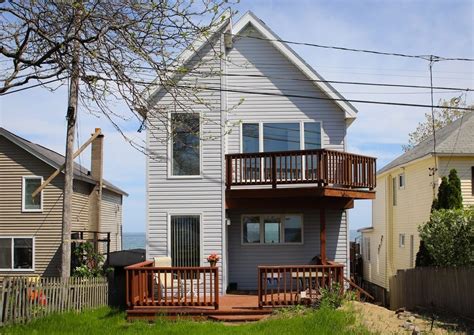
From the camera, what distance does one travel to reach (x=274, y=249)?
64.0 ft

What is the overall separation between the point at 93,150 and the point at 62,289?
477 inches

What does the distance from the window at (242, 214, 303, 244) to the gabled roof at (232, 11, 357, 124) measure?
3.65 m

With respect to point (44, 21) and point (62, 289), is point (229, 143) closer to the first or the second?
point (62, 289)

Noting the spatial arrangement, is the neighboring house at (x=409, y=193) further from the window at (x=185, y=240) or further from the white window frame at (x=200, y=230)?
the window at (x=185, y=240)

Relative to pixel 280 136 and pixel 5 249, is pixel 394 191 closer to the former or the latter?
pixel 280 136

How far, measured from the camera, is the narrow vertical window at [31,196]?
982 inches

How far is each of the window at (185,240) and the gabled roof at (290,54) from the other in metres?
5.47

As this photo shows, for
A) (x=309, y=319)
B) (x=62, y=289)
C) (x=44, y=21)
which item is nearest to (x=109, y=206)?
(x=62, y=289)

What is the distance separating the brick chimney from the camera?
1049 inches

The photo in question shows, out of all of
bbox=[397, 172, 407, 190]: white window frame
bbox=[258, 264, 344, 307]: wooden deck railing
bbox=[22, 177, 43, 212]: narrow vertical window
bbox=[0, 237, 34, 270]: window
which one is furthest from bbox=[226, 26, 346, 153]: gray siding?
bbox=[0, 237, 34, 270]: window

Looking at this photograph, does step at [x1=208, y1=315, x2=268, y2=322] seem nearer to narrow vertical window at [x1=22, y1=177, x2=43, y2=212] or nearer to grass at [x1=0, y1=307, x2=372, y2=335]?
grass at [x1=0, y1=307, x2=372, y2=335]

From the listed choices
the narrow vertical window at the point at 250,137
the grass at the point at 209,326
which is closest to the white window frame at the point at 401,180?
the narrow vertical window at the point at 250,137

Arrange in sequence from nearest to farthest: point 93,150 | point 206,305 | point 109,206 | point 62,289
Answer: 1. point 206,305
2. point 62,289
3. point 93,150
4. point 109,206

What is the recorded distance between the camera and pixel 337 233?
19203 mm
